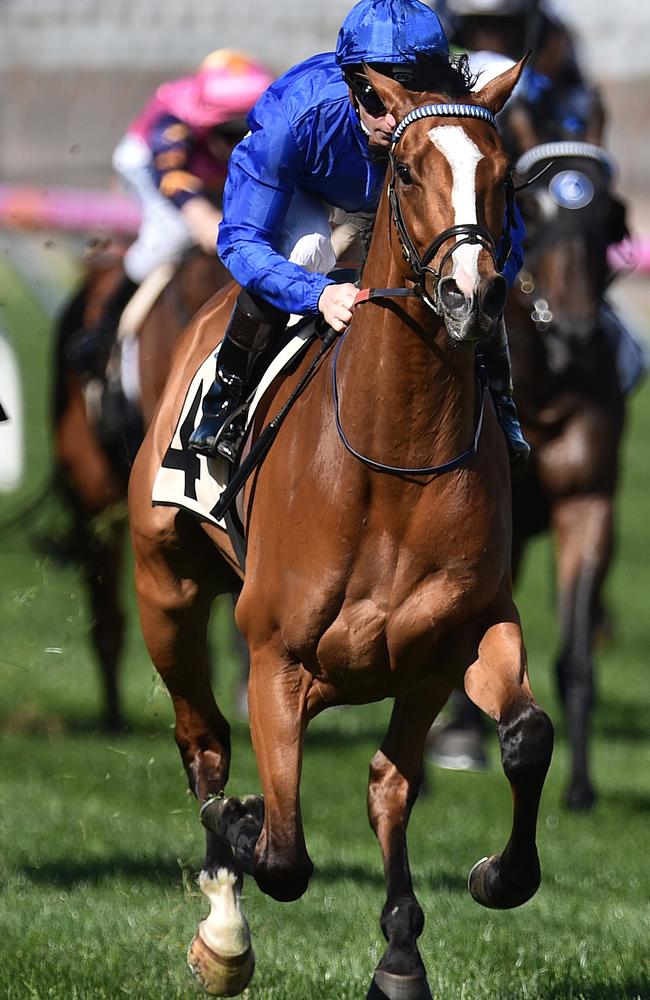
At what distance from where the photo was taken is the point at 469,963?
4.89m

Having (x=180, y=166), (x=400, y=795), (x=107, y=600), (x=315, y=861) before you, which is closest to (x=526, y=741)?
(x=400, y=795)

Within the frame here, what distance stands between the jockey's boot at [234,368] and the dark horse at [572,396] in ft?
8.88

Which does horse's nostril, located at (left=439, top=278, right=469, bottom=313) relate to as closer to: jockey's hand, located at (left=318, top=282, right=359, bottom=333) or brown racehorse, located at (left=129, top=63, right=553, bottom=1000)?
brown racehorse, located at (left=129, top=63, right=553, bottom=1000)

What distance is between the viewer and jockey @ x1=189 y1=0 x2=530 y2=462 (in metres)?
4.25

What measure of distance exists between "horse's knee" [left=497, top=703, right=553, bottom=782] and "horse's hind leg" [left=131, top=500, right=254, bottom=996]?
1.11m

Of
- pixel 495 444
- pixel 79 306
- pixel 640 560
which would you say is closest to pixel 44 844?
pixel 495 444

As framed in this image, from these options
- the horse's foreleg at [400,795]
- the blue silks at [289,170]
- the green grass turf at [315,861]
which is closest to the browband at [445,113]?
the blue silks at [289,170]

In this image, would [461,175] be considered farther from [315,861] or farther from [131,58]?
[131,58]

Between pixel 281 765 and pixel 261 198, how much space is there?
4.60 feet

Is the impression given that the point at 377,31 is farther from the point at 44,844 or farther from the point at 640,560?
the point at 640,560

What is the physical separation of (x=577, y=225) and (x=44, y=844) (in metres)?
3.14

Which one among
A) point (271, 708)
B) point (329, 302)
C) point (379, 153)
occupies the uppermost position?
point (379, 153)

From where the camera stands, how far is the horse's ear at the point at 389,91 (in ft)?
13.1

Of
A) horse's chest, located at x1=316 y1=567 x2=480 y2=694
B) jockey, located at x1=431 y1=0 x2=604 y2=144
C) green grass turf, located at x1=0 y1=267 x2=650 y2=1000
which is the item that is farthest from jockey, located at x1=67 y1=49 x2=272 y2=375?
horse's chest, located at x1=316 y1=567 x2=480 y2=694
